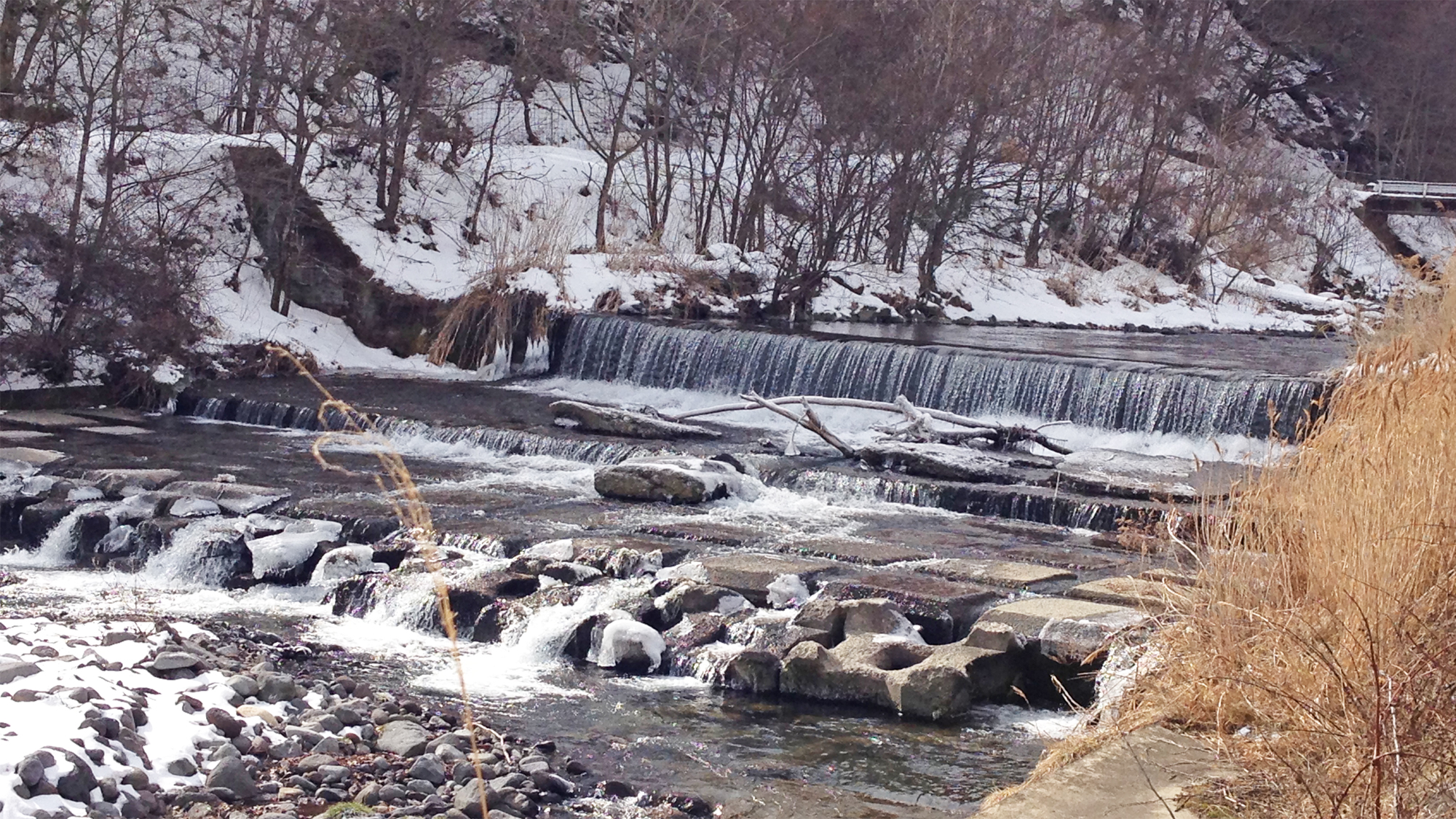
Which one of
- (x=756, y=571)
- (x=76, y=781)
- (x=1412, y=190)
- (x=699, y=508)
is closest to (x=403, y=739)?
(x=76, y=781)

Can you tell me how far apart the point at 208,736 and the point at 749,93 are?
1998 centimetres

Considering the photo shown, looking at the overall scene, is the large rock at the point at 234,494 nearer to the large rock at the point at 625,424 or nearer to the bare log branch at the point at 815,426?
the large rock at the point at 625,424

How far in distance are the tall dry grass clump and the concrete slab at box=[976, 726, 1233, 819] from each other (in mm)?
122

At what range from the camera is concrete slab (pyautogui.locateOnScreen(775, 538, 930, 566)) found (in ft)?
28.7

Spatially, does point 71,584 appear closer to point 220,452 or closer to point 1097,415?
point 220,452

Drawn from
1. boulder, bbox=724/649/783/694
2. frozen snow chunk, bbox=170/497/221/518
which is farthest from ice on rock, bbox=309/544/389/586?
boulder, bbox=724/649/783/694

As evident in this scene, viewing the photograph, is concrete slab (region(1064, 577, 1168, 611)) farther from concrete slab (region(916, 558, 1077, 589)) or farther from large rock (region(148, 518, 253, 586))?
large rock (region(148, 518, 253, 586))

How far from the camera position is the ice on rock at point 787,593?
26.1 ft

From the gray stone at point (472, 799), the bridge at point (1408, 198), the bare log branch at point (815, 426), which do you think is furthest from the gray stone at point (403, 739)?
the bridge at point (1408, 198)

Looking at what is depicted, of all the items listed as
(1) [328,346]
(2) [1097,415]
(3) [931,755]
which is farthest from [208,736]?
(1) [328,346]

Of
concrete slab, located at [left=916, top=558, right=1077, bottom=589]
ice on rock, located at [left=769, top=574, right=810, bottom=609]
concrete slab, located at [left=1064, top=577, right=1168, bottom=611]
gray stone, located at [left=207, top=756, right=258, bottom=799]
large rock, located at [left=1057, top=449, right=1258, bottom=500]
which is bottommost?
gray stone, located at [left=207, top=756, right=258, bottom=799]

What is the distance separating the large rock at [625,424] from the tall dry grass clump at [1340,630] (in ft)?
26.8

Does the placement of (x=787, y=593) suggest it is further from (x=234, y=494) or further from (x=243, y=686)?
(x=234, y=494)

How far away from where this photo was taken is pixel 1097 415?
14.0 metres
